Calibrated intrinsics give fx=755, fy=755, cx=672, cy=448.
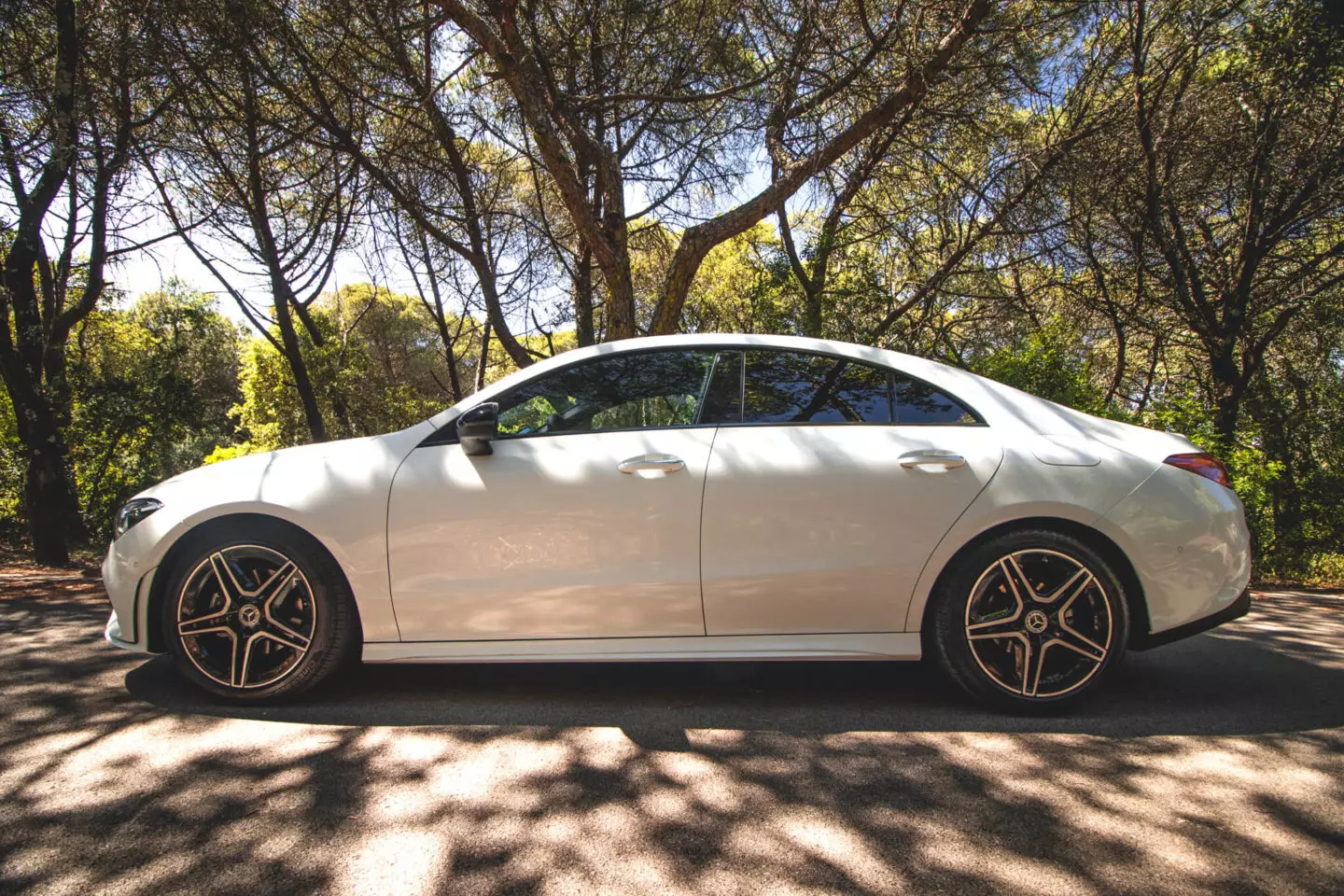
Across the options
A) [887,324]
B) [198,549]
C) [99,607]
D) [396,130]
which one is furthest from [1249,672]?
[396,130]

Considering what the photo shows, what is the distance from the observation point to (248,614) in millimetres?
3070

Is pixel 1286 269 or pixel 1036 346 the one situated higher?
pixel 1286 269

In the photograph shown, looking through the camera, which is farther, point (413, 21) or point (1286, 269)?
point (1286, 269)

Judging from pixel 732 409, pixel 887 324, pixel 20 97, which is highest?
pixel 20 97

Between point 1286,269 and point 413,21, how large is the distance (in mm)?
12368

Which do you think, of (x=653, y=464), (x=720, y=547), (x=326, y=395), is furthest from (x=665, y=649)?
(x=326, y=395)

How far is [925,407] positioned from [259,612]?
2855 mm

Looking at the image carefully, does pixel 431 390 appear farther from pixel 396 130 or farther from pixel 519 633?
pixel 519 633

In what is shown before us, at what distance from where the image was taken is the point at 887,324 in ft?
34.9

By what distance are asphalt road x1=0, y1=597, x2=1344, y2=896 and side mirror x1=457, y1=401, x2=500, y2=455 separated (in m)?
1.06

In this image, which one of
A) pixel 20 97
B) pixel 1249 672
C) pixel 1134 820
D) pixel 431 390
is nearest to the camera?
pixel 1134 820

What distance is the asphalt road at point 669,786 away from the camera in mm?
1936

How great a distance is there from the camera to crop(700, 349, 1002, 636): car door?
2.92 m

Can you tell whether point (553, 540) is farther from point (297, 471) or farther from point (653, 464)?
point (297, 471)
